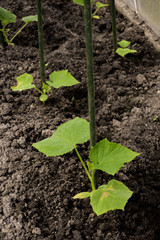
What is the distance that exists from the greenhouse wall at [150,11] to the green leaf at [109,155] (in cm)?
117

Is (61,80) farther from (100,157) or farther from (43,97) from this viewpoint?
(100,157)

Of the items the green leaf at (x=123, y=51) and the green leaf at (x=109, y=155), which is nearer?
the green leaf at (x=109, y=155)

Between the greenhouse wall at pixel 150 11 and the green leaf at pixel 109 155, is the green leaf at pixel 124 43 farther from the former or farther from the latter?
the green leaf at pixel 109 155

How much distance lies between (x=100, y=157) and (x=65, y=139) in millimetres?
156

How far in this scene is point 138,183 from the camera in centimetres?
120

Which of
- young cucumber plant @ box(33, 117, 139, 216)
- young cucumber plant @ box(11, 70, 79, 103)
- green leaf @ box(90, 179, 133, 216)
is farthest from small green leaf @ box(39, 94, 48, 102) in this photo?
green leaf @ box(90, 179, 133, 216)

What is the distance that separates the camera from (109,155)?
1048 millimetres

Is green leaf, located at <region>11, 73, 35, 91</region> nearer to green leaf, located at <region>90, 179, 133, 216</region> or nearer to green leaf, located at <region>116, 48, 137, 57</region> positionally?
green leaf, located at <region>116, 48, 137, 57</region>

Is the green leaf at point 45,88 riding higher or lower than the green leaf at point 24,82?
lower

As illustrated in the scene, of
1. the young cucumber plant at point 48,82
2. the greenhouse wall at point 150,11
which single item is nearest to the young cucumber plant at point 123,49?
the greenhouse wall at point 150,11

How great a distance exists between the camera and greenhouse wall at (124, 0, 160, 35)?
1910 mm

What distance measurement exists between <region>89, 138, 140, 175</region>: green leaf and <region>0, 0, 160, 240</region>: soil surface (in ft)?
0.67

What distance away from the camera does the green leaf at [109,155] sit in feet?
3.30

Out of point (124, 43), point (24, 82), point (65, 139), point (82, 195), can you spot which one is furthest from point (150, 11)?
point (82, 195)
